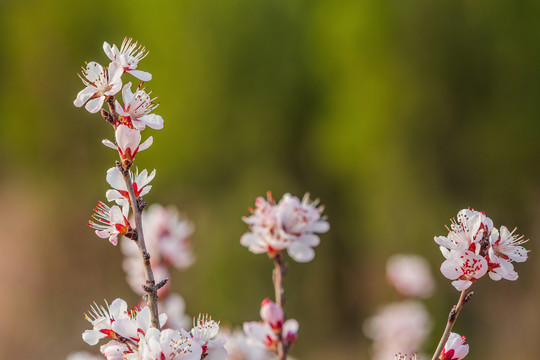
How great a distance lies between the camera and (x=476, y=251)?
0.66 metres

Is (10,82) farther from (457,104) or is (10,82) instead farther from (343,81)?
(457,104)

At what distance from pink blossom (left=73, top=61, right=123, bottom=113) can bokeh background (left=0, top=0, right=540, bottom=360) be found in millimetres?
3415

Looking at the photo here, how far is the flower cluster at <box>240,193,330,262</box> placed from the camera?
777 mm

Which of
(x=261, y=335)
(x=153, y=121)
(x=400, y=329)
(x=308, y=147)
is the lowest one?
(x=261, y=335)

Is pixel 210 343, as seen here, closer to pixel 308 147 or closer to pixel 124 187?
pixel 124 187

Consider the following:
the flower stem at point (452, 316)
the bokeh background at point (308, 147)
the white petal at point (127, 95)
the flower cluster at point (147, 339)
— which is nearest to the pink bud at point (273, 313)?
the flower cluster at point (147, 339)

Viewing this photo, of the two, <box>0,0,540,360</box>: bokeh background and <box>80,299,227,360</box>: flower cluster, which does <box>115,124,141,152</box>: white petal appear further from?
<box>0,0,540,360</box>: bokeh background

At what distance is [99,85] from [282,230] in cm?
29

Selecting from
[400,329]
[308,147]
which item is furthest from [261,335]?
[308,147]

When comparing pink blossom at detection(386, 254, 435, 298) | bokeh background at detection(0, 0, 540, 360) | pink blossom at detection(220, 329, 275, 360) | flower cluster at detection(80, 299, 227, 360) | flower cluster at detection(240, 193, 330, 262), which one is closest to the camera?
flower cluster at detection(80, 299, 227, 360)

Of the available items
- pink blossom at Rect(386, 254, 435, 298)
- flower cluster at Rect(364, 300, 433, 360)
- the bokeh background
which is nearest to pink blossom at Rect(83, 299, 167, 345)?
pink blossom at Rect(386, 254, 435, 298)

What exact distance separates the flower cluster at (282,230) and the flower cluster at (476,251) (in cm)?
19

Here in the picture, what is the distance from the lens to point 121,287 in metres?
5.11

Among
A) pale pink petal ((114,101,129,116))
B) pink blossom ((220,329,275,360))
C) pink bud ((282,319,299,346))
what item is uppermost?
pale pink petal ((114,101,129,116))
